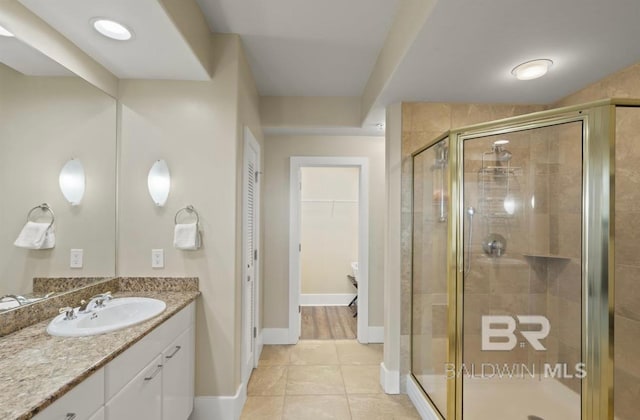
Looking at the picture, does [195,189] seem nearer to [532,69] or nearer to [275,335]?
[275,335]

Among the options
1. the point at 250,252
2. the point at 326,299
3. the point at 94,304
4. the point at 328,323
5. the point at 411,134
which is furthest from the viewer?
the point at 326,299

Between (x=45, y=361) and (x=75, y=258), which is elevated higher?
(x=75, y=258)

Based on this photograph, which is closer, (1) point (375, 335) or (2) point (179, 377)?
(2) point (179, 377)

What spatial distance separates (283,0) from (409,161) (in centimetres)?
148

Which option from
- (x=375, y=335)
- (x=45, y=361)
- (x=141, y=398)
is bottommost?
(x=375, y=335)

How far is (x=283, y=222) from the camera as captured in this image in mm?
3574

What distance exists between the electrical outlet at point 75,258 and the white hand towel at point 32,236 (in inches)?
8.7

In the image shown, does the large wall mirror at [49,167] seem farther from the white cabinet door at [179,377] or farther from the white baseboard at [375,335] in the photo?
the white baseboard at [375,335]

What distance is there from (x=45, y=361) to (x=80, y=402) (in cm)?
22

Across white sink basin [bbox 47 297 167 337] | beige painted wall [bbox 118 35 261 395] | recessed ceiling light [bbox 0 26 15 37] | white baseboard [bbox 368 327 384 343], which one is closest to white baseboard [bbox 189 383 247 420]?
beige painted wall [bbox 118 35 261 395]

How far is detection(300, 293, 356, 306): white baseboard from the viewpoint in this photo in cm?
510

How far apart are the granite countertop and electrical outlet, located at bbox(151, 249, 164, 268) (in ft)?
2.06

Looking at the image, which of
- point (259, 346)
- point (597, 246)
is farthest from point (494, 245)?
point (259, 346)

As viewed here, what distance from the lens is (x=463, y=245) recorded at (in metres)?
1.95
